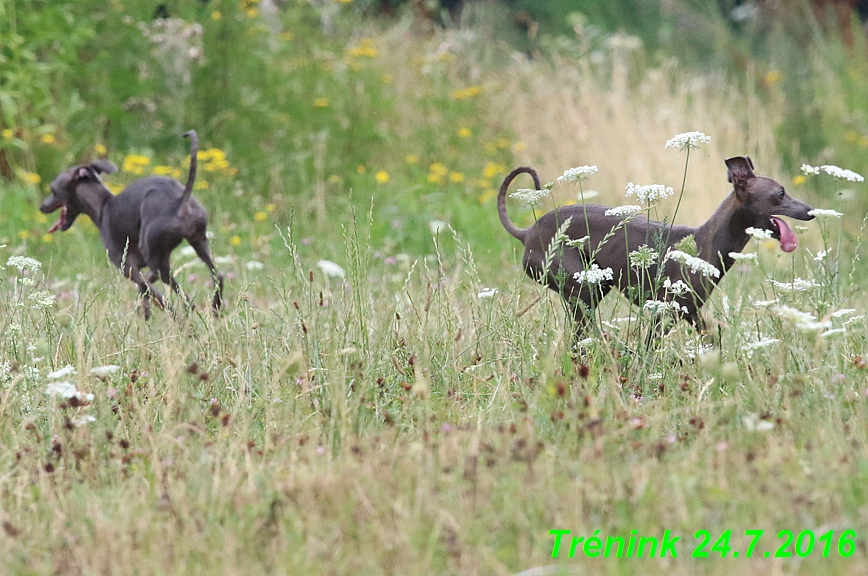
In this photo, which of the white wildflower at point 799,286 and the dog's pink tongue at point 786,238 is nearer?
the white wildflower at point 799,286

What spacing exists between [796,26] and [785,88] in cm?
273

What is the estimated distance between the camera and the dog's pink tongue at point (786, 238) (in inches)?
155

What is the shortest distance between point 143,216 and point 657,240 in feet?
9.02

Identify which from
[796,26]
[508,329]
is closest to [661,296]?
[508,329]

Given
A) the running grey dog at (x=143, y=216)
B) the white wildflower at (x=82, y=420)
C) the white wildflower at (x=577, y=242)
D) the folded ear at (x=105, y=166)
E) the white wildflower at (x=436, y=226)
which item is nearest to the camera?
the white wildflower at (x=82, y=420)

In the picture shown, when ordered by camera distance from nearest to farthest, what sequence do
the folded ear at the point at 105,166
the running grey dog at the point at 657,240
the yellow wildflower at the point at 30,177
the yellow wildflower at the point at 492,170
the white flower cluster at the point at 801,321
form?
the white flower cluster at the point at 801,321
the running grey dog at the point at 657,240
the folded ear at the point at 105,166
the yellow wildflower at the point at 30,177
the yellow wildflower at the point at 492,170

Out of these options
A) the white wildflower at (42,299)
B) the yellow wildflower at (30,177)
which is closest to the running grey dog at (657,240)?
the white wildflower at (42,299)

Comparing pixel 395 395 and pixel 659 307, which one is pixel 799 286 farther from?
pixel 395 395

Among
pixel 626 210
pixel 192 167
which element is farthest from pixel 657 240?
pixel 192 167

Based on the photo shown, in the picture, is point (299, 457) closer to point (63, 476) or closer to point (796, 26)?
point (63, 476)

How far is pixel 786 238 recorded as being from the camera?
398 centimetres

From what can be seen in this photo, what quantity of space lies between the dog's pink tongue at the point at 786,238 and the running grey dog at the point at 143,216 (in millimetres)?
2525

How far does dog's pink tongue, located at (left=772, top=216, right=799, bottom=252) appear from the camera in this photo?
3.93 metres

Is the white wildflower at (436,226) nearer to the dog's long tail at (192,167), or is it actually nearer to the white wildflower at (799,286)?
the dog's long tail at (192,167)
